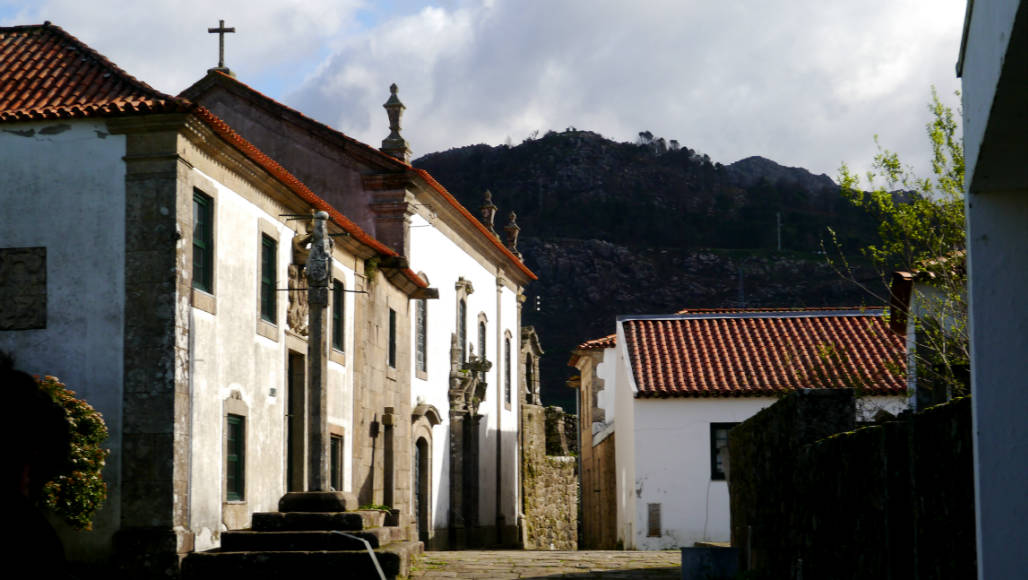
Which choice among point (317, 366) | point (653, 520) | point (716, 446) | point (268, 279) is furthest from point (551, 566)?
point (716, 446)

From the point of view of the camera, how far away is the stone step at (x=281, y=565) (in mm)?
15094

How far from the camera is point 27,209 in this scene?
51.9 feet

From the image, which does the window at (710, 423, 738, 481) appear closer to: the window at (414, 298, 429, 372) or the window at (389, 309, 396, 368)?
the window at (414, 298, 429, 372)

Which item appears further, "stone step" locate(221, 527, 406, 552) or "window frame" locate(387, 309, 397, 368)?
"window frame" locate(387, 309, 397, 368)

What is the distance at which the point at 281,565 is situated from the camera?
15.2 m

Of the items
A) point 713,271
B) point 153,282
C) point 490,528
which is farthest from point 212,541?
point 713,271

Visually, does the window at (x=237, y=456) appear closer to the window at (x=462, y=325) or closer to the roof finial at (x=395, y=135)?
the roof finial at (x=395, y=135)

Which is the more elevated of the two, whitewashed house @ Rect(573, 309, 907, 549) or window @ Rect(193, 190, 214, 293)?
window @ Rect(193, 190, 214, 293)

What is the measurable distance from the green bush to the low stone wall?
6919 millimetres

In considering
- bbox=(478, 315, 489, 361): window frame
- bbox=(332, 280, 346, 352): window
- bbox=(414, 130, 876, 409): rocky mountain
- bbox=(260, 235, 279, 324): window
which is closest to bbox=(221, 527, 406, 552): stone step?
bbox=(260, 235, 279, 324): window

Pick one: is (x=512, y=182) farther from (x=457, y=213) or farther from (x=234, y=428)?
(x=234, y=428)

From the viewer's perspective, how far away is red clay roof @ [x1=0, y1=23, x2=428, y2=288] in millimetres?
15688

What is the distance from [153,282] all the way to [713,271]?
91497 millimetres

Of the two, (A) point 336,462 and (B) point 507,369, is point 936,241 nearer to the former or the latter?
(A) point 336,462
